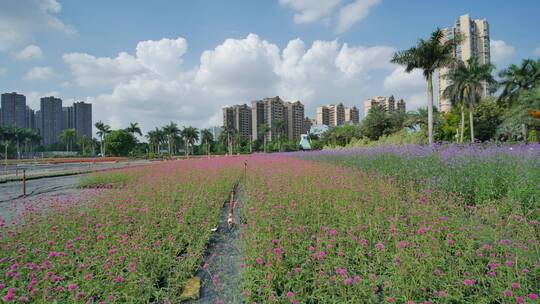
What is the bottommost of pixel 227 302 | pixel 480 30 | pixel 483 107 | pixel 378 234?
pixel 227 302

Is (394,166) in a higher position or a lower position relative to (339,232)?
higher

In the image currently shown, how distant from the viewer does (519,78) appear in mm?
33594

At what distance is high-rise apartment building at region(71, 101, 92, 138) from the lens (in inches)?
4560

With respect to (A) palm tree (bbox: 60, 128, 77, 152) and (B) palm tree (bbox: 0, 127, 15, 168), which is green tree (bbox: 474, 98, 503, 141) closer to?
(A) palm tree (bbox: 60, 128, 77, 152)

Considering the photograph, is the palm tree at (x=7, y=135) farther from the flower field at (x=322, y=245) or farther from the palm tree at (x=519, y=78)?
the palm tree at (x=519, y=78)

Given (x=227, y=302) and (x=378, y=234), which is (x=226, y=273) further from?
(x=378, y=234)

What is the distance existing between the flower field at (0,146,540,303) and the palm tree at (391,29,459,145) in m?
18.2

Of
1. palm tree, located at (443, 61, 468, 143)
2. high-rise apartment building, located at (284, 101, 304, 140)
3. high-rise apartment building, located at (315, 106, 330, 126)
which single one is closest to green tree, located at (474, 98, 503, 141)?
palm tree, located at (443, 61, 468, 143)

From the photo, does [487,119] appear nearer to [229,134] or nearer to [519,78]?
[519,78]

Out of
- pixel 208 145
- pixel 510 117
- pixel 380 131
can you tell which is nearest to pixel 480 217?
pixel 510 117

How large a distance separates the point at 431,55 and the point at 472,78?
50.9 feet

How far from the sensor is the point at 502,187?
181 inches

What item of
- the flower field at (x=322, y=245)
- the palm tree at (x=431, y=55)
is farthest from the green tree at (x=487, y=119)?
the flower field at (x=322, y=245)

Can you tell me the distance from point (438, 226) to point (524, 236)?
0.77 meters
